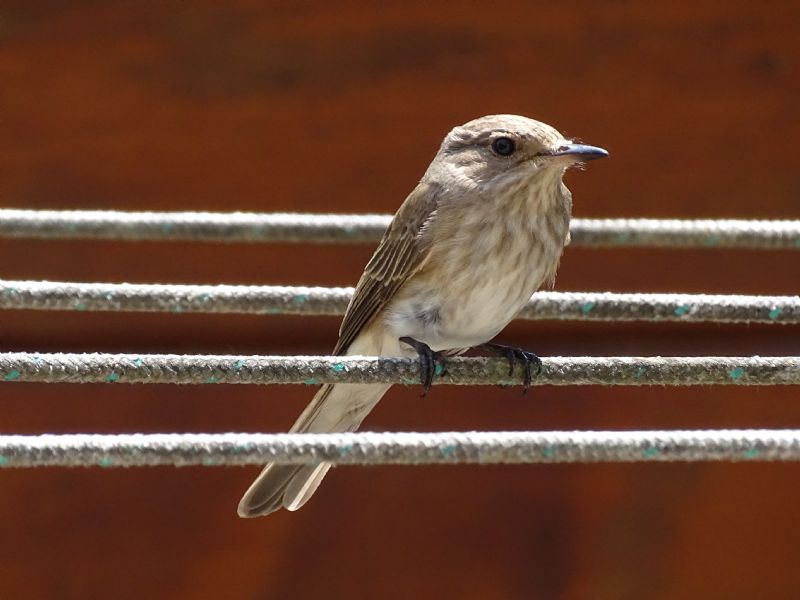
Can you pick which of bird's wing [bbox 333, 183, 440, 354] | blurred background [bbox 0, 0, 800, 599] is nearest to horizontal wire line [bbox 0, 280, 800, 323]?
bird's wing [bbox 333, 183, 440, 354]

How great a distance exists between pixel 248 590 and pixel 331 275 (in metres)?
0.83

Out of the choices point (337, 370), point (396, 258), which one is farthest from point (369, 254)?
point (337, 370)

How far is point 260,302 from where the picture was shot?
1998 mm

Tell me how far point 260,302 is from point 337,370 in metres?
0.41

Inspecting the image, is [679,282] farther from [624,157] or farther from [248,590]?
[248,590]

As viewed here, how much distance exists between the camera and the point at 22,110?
9.71ft

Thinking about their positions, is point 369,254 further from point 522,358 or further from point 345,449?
point 345,449

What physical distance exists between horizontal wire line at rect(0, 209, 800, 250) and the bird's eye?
19 cm

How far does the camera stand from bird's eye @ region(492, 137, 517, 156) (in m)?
2.36

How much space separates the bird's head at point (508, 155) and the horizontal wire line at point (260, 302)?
1.08ft

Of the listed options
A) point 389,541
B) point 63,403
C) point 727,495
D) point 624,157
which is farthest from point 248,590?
point 624,157

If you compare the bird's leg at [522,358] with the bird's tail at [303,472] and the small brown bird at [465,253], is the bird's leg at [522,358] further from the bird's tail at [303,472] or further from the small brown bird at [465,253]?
the bird's tail at [303,472]

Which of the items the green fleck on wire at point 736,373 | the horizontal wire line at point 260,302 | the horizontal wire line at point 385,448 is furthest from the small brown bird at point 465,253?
the horizontal wire line at point 385,448

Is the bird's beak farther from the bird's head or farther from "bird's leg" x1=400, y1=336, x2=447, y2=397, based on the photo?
"bird's leg" x1=400, y1=336, x2=447, y2=397
